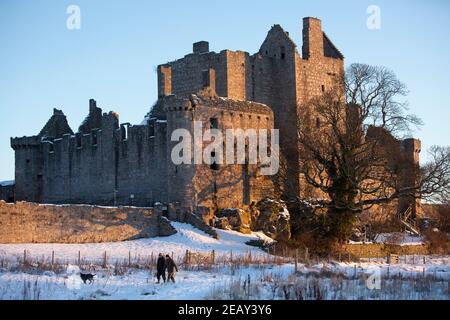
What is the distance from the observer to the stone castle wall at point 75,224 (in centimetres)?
3581

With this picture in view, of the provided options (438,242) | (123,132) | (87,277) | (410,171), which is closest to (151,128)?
(123,132)

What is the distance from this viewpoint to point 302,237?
41469 millimetres

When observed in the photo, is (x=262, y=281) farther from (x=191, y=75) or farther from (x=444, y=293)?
(x=191, y=75)

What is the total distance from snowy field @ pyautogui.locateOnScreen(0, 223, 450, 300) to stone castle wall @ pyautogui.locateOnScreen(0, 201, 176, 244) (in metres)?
1.12

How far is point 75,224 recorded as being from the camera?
1487 inches

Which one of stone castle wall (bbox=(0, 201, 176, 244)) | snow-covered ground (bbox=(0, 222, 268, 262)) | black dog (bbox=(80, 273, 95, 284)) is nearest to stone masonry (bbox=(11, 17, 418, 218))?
stone castle wall (bbox=(0, 201, 176, 244))

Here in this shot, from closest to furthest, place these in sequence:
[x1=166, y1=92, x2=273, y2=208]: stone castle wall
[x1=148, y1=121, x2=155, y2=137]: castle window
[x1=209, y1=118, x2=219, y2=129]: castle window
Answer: [x1=166, y1=92, x2=273, y2=208]: stone castle wall < [x1=209, y1=118, x2=219, y2=129]: castle window < [x1=148, y1=121, x2=155, y2=137]: castle window

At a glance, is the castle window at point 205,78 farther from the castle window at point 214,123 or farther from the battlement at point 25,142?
the battlement at point 25,142

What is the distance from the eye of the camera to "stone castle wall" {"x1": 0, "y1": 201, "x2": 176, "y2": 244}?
35812 millimetres

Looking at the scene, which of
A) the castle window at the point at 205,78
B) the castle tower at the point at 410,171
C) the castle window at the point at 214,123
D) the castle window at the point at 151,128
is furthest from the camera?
the castle window at the point at 205,78

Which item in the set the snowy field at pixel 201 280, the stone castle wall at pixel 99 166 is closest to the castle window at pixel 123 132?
the stone castle wall at pixel 99 166

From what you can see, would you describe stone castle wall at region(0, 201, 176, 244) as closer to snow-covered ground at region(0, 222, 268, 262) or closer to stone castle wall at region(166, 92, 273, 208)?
snow-covered ground at region(0, 222, 268, 262)

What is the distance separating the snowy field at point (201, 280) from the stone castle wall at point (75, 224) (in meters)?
1.12
